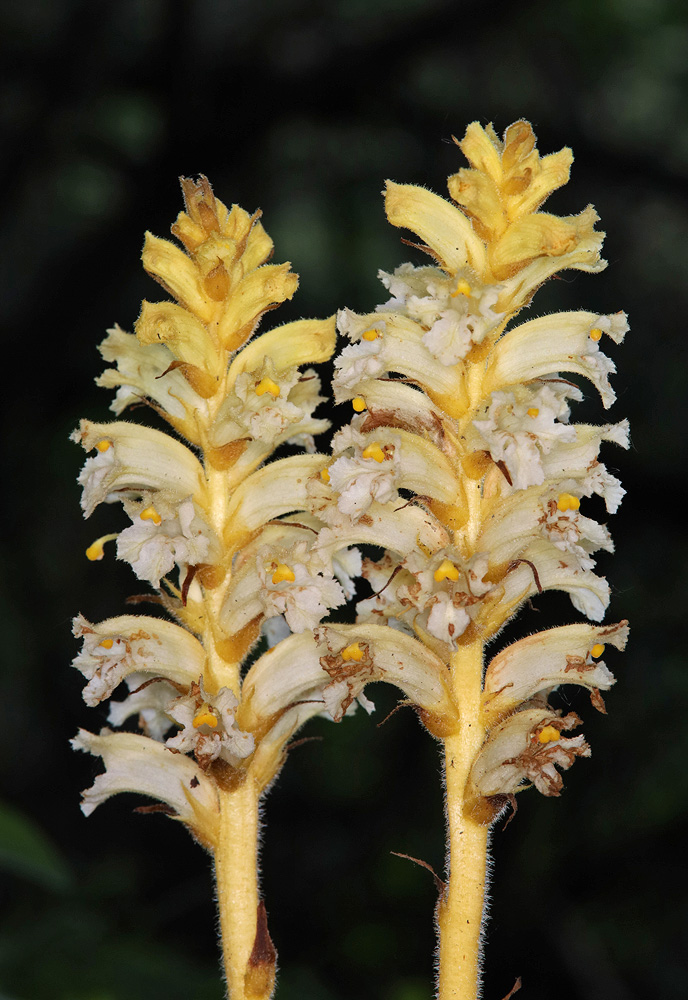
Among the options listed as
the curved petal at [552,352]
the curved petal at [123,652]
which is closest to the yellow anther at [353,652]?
the curved petal at [123,652]

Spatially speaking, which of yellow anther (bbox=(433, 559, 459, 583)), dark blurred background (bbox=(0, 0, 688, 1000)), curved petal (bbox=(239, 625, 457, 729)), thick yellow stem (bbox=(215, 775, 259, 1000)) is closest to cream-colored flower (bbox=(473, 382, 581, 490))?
yellow anther (bbox=(433, 559, 459, 583))

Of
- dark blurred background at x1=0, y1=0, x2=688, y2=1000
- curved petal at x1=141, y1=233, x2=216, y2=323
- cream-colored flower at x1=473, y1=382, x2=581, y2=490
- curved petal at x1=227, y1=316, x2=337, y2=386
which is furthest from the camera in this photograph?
dark blurred background at x1=0, y1=0, x2=688, y2=1000

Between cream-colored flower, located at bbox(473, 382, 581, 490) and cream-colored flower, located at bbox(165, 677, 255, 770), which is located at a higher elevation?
cream-colored flower, located at bbox(473, 382, 581, 490)

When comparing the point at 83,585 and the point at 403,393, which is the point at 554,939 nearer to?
the point at 83,585

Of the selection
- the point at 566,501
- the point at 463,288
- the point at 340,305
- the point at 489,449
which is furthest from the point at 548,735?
the point at 340,305

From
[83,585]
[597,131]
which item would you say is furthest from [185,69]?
[83,585]

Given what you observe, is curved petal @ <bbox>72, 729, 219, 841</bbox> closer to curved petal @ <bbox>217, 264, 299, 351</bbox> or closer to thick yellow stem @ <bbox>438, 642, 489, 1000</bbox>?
thick yellow stem @ <bbox>438, 642, 489, 1000</bbox>

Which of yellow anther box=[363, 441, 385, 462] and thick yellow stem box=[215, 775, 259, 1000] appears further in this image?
thick yellow stem box=[215, 775, 259, 1000]
